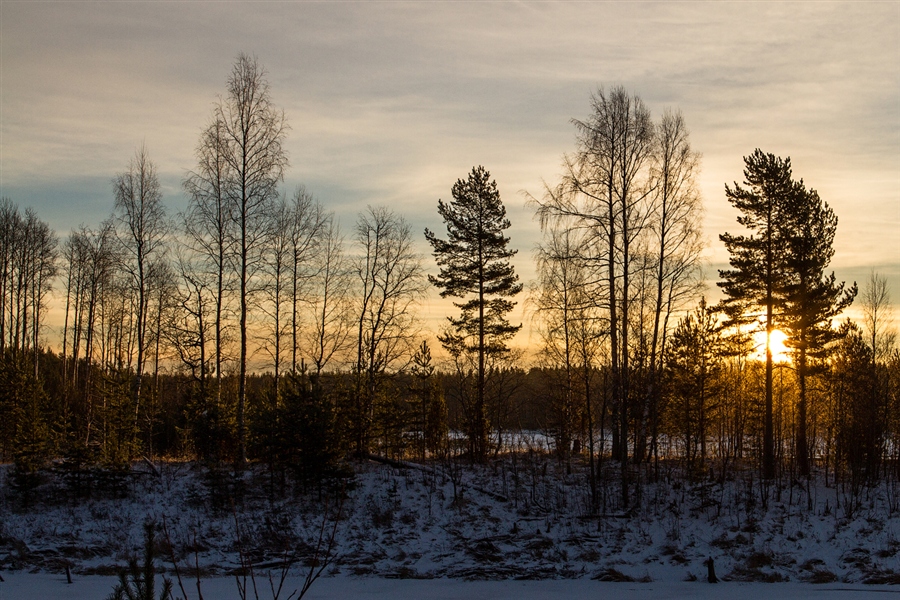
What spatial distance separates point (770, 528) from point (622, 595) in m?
6.42

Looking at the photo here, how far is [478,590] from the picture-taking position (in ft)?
54.4

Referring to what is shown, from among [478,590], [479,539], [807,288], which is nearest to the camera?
[478,590]

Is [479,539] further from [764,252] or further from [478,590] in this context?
[764,252]

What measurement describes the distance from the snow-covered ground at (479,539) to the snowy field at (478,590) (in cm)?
7

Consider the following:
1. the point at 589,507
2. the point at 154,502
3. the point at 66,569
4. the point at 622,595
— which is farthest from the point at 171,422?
the point at 622,595

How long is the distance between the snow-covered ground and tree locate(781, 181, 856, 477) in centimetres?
485

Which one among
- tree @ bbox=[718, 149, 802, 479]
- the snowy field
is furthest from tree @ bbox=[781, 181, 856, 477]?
the snowy field

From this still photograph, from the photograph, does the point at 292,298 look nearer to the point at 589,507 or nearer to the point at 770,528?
the point at 589,507

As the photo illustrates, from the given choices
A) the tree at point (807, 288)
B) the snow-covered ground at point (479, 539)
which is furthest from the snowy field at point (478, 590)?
the tree at point (807, 288)

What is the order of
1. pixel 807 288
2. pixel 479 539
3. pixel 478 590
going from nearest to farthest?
pixel 478 590 < pixel 479 539 < pixel 807 288

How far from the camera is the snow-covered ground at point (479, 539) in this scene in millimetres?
16781

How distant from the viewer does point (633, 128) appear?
21719mm

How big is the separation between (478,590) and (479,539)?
3.10m

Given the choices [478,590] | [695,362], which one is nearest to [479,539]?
[478,590]
